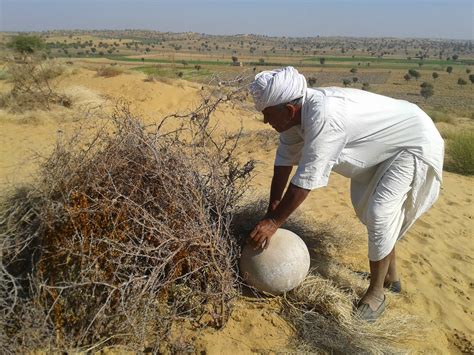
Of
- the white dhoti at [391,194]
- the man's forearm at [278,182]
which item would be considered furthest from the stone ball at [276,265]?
the white dhoti at [391,194]

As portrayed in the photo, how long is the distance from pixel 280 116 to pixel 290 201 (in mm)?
532

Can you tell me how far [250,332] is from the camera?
297 cm

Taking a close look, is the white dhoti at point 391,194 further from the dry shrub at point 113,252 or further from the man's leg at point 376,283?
the dry shrub at point 113,252

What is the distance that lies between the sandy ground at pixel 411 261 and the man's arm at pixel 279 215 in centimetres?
58

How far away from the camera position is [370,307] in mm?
3141

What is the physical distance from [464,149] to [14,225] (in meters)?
7.60

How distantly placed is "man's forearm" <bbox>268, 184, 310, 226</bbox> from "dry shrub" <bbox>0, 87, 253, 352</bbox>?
18.5 inches

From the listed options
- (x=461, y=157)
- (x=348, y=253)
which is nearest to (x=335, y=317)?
(x=348, y=253)

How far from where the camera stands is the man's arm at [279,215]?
2.68 meters

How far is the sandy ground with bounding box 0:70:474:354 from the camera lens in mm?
2998

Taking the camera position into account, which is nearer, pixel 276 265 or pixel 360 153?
pixel 360 153

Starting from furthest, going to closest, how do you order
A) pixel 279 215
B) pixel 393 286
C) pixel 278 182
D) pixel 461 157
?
1. pixel 461 157
2. pixel 393 286
3. pixel 278 182
4. pixel 279 215

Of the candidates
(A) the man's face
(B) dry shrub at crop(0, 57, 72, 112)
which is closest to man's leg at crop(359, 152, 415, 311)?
(A) the man's face

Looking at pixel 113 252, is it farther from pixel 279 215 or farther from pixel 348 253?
pixel 348 253
